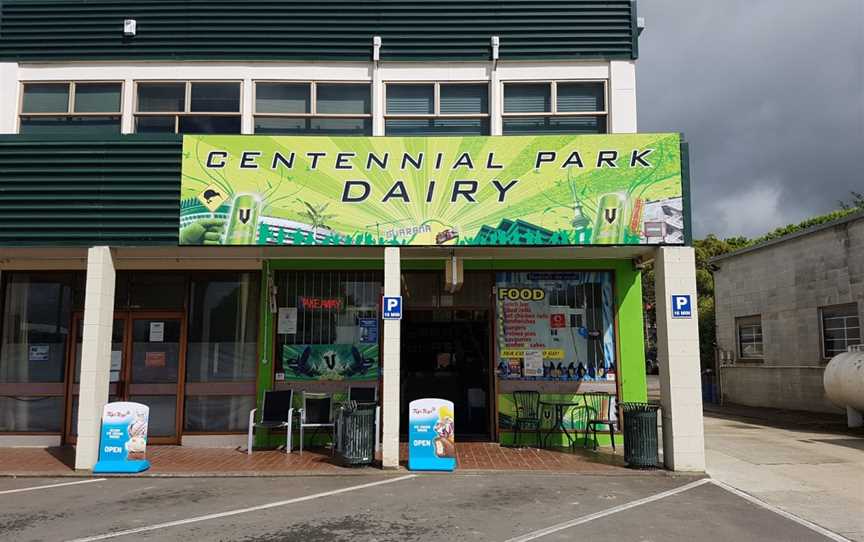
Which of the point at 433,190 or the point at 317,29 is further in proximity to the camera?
the point at 317,29

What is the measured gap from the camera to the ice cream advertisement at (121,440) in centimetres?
934

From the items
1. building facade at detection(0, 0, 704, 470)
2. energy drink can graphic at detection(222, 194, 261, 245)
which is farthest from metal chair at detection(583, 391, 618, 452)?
energy drink can graphic at detection(222, 194, 261, 245)

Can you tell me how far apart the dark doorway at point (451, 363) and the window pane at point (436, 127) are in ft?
10.8

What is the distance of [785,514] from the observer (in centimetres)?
722

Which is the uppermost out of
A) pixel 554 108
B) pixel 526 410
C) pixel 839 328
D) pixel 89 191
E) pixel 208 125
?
pixel 554 108

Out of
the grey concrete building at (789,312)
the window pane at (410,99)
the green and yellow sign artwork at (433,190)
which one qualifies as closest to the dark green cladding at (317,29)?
the window pane at (410,99)

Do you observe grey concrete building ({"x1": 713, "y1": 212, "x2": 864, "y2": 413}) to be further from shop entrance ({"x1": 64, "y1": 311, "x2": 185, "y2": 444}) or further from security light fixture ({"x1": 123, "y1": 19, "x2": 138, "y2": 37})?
security light fixture ({"x1": 123, "y1": 19, "x2": 138, "y2": 37})

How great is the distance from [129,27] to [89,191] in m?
3.38

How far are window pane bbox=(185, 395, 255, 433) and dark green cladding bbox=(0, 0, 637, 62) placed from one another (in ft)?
19.9

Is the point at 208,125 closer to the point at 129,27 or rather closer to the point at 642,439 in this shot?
the point at 129,27

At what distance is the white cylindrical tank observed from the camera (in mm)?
13805

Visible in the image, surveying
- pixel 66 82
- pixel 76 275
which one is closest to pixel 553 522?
pixel 76 275

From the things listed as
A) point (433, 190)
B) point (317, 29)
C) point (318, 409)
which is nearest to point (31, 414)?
point (318, 409)

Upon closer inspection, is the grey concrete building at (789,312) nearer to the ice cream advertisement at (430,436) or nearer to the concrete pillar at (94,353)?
the ice cream advertisement at (430,436)
